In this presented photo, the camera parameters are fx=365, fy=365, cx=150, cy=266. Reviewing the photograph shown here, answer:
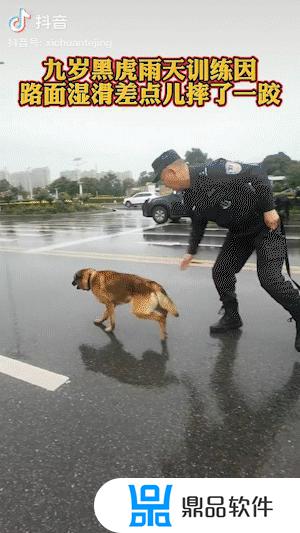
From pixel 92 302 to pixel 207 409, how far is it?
2.58 m

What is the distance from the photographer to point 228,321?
363 centimetres

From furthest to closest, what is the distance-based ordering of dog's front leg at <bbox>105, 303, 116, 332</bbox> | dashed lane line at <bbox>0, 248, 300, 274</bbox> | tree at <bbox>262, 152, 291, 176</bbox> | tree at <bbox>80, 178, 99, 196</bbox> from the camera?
tree at <bbox>80, 178, 99, 196</bbox> → dashed lane line at <bbox>0, 248, 300, 274</bbox> → dog's front leg at <bbox>105, 303, 116, 332</bbox> → tree at <bbox>262, 152, 291, 176</bbox>

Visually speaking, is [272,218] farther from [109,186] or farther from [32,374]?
[109,186]

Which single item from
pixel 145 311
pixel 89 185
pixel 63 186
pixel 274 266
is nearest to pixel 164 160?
pixel 274 266

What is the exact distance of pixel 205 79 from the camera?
7.68 metres

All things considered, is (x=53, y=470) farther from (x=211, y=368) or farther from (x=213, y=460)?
(x=211, y=368)

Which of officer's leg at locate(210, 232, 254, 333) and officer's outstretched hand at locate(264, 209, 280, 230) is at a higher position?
officer's outstretched hand at locate(264, 209, 280, 230)

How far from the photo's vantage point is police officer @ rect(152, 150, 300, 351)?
275cm

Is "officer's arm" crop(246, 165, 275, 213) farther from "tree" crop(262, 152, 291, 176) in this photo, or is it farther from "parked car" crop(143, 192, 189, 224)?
"parked car" crop(143, 192, 189, 224)

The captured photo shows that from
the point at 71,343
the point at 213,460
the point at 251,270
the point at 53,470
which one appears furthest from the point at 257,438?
the point at 251,270

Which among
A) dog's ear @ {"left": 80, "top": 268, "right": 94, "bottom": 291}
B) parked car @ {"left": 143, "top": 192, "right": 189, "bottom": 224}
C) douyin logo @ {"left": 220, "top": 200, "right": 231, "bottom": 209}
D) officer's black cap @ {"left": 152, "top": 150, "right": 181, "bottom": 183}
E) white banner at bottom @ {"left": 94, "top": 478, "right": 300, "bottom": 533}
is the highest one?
officer's black cap @ {"left": 152, "top": 150, "right": 181, "bottom": 183}

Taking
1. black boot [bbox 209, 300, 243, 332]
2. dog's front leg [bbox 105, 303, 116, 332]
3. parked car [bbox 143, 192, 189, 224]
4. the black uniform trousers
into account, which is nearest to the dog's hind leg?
dog's front leg [bbox 105, 303, 116, 332]

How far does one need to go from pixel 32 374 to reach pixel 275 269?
210 cm

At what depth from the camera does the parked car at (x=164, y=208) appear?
46.5 feet
